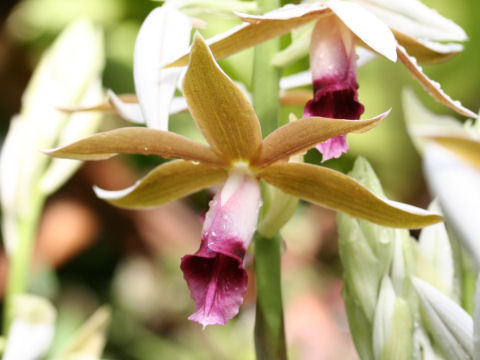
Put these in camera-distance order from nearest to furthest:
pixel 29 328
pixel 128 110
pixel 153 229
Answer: pixel 128 110
pixel 29 328
pixel 153 229

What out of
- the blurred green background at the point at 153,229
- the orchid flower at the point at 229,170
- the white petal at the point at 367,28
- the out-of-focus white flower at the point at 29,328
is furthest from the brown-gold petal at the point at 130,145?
the blurred green background at the point at 153,229

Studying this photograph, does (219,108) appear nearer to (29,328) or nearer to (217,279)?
(217,279)

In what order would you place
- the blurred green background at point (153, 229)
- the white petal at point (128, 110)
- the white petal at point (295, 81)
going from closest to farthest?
the white petal at point (128, 110)
the white petal at point (295, 81)
the blurred green background at point (153, 229)

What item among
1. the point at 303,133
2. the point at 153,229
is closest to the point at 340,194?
the point at 303,133

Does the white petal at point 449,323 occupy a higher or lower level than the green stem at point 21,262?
higher

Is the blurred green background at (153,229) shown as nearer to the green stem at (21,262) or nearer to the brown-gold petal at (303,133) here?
the green stem at (21,262)

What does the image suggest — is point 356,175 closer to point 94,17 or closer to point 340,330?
point 340,330
